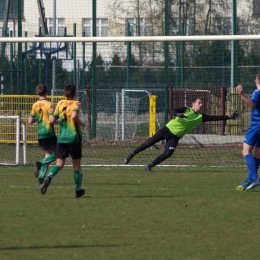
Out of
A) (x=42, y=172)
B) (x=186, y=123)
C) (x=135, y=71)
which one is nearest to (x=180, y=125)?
(x=186, y=123)

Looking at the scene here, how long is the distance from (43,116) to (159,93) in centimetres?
974

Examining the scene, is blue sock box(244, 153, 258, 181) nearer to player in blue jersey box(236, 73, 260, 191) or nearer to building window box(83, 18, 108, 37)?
player in blue jersey box(236, 73, 260, 191)

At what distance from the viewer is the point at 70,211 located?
1010cm

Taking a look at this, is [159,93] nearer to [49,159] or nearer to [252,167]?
[49,159]

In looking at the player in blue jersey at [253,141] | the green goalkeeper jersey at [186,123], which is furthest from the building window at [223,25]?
the player in blue jersey at [253,141]

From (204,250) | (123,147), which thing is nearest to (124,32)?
(123,147)

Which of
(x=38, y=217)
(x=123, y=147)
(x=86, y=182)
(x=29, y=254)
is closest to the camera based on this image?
(x=29, y=254)

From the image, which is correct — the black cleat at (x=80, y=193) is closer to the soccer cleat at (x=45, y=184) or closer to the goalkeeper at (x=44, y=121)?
the soccer cleat at (x=45, y=184)

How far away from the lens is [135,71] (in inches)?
945

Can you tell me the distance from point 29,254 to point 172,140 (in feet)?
28.5

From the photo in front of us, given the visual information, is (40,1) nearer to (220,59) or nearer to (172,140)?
(220,59)

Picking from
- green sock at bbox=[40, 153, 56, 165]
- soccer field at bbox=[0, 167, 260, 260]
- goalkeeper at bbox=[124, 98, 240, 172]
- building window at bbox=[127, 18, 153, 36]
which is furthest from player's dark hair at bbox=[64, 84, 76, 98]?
building window at bbox=[127, 18, 153, 36]

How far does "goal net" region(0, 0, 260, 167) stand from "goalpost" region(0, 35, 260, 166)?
0.10 ft

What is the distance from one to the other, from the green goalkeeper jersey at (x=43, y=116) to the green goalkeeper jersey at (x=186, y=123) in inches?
136
